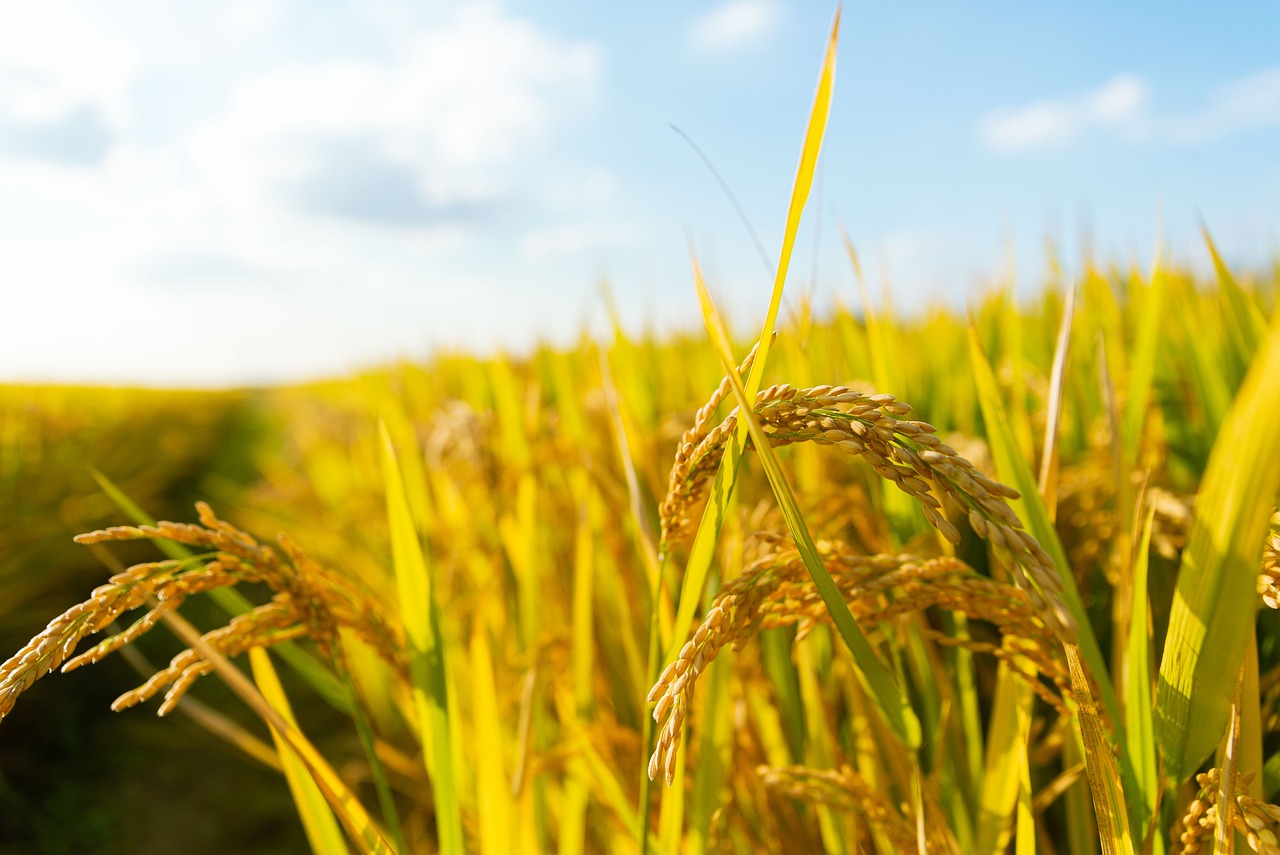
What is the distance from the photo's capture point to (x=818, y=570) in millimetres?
543

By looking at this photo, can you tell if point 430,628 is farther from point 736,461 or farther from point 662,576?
point 736,461

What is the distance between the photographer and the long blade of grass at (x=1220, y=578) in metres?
0.46

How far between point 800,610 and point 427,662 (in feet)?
1.64

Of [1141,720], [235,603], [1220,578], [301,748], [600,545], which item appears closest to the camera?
[1220,578]

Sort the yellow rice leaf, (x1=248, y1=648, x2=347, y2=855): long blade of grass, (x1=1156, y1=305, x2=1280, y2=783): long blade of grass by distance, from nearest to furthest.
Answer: (x1=1156, y1=305, x2=1280, y2=783): long blade of grass < (x1=248, y1=648, x2=347, y2=855): long blade of grass < the yellow rice leaf

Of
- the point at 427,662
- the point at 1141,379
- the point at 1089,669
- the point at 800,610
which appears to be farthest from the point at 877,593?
the point at 1141,379

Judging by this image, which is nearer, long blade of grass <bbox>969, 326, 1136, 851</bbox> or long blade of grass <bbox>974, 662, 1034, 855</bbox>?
long blade of grass <bbox>969, 326, 1136, 851</bbox>

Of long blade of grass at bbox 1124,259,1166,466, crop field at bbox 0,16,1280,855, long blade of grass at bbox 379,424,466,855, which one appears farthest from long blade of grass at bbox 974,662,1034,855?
long blade of grass at bbox 379,424,466,855

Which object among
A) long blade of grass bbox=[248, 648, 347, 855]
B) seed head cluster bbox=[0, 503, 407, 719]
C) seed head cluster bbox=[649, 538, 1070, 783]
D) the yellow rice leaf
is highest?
seed head cluster bbox=[0, 503, 407, 719]

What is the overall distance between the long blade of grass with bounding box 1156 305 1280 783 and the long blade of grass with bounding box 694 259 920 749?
9.0 inches

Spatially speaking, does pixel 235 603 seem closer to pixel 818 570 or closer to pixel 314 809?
pixel 314 809

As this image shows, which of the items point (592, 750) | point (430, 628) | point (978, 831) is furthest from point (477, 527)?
point (978, 831)

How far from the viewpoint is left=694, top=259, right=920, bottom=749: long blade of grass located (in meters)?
0.52

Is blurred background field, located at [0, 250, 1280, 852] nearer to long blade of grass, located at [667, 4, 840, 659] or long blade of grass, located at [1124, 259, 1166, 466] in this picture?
long blade of grass, located at [1124, 259, 1166, 466]
